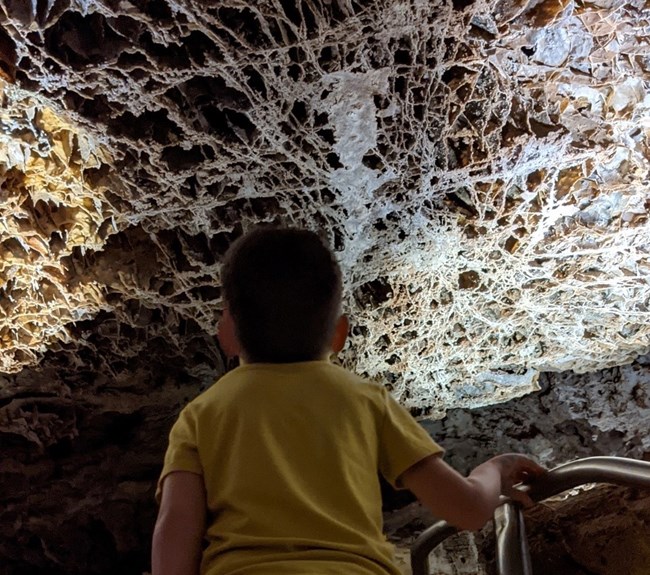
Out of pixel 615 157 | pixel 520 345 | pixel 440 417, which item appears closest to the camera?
pixel 615 157

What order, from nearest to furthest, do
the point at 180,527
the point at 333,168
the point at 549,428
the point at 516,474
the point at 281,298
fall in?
1. the point at 180,527
2. the point at 281,298
3. the point at 516,474
4. the point at 333,168
5. the point at 549,428

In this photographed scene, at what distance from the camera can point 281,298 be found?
112 centimetres

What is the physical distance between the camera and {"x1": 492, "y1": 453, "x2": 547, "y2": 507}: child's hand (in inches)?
47.8

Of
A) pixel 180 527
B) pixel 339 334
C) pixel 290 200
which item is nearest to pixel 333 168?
pixel 290 200

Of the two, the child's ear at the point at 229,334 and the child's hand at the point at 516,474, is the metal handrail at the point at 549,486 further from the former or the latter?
the child's ear at the point at 229,334

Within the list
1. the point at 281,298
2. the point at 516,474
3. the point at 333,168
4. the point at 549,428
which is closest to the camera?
the point at 281,298

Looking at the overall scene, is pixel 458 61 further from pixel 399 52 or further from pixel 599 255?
pixel 599 255

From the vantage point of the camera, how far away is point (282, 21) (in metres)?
1.47

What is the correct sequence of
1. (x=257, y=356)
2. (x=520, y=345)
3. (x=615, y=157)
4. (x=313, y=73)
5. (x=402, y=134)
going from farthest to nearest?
(x=520, y=345)
(x=615, y=157)
(x=402, y=134)
(x=313, y=73)
(x=257, y=356)

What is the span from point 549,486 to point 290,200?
3.66 ft

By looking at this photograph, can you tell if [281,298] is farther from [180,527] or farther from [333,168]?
[333,168]

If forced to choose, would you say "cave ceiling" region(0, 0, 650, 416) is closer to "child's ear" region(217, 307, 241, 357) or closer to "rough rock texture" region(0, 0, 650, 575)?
"rough rock texture" region(0, 0, 650, 575)

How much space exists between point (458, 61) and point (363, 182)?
0.43m

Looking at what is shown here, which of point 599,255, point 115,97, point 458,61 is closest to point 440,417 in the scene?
point 599,255
